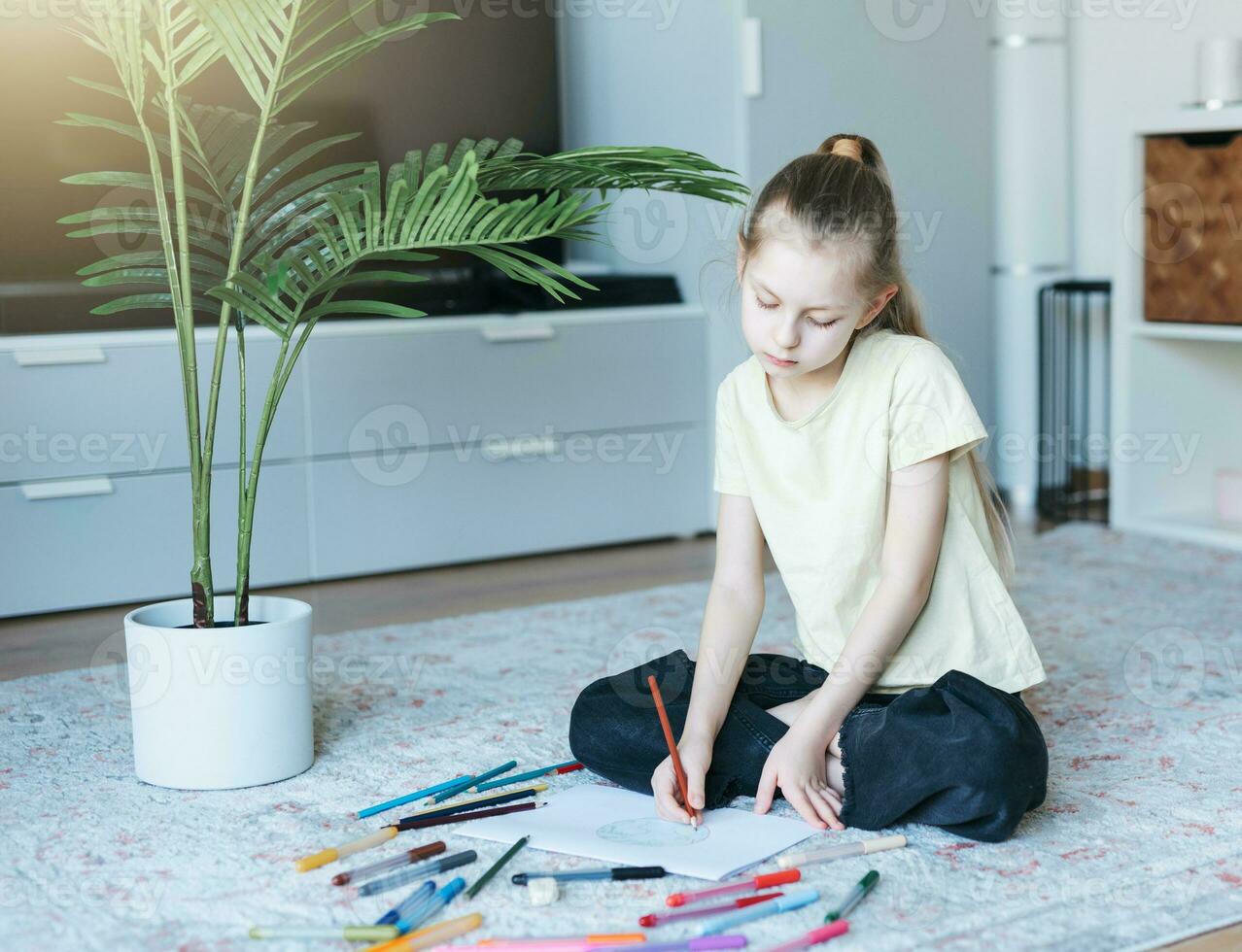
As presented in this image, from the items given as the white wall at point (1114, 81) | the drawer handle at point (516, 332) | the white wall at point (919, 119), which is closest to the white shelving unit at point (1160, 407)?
the white wall at point (1114, 81)

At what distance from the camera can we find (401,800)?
134 centimetres

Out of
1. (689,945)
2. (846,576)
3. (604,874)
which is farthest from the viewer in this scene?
(846,576)

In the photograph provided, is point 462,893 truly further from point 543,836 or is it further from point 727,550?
point 727,550

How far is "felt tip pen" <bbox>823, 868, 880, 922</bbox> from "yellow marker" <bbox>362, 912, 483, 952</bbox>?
0.84 ft

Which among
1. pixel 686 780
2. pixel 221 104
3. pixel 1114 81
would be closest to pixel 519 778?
pixel 686 780

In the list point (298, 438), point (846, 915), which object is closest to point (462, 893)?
point (846, 915)

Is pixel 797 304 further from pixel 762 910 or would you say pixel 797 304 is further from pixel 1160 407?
pixel 1160 407

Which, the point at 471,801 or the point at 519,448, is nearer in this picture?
the point at 471,801

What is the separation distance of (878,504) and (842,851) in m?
0.31

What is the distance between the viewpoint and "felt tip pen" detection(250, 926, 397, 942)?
1040 mm

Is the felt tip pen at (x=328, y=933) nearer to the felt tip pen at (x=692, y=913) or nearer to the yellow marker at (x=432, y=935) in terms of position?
the yellow marker at (x=432, y=935)

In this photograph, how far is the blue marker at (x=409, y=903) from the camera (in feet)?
3.52

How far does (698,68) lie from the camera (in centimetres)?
267

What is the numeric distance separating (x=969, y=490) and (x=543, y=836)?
50 centimetres
